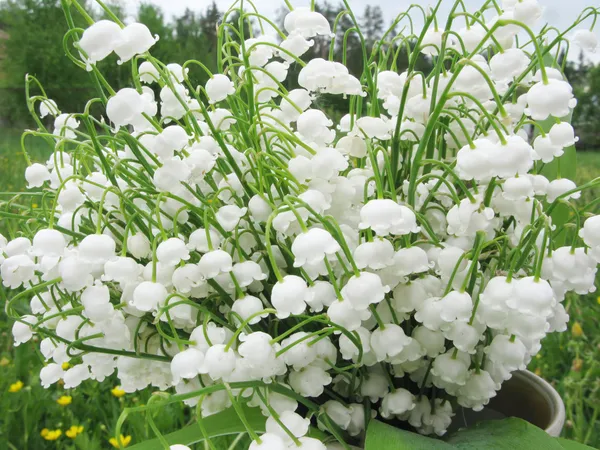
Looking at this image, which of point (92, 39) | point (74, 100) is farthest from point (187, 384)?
point (74, 100)

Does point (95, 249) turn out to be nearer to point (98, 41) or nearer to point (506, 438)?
point (98, 41)

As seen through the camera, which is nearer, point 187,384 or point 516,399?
point 187,384

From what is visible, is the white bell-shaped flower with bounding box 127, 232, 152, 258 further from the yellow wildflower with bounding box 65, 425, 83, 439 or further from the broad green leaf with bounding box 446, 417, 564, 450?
the yellow wildflower with bounding box 65, 425, 83, 439

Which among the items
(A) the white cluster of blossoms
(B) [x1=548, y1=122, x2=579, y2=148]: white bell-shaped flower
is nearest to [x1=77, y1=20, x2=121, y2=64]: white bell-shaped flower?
(A) the white cluster of blossoms

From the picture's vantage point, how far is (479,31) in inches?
22.5

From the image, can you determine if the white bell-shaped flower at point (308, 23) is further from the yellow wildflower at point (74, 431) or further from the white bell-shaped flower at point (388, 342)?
the yellow wildflower at point (74, 431)

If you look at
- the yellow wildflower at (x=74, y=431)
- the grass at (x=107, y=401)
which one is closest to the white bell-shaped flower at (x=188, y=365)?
the grass at (x=107, y=401)

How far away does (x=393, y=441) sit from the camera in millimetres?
463

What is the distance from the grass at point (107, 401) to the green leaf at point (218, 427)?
0.49 metres

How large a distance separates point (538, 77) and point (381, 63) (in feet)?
0.48

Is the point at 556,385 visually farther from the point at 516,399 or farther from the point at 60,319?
the point at 60,319

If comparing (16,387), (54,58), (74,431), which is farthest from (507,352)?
(54,58)

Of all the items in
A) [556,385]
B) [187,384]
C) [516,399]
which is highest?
[187,384]

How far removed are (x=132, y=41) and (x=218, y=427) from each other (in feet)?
1.03
